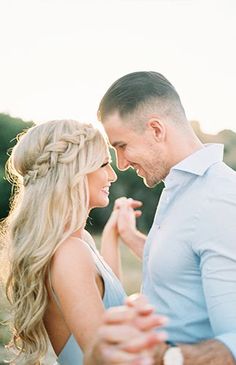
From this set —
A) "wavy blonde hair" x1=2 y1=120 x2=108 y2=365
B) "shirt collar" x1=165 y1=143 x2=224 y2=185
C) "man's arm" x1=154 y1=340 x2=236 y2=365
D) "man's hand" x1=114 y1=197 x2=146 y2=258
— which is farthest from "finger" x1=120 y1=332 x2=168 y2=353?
"man's hand" x1=114 y1=197 x2=146 y2=258

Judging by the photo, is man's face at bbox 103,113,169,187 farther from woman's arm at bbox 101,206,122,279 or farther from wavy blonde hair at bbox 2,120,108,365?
woman's arm at bbox 101,206,122,279

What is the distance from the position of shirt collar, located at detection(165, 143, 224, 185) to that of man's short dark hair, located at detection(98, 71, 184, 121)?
0.34 meters

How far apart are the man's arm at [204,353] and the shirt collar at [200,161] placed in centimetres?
68

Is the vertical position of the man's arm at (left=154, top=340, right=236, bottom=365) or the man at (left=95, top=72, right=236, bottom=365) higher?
the man at (left=95, top=72, right=236, bottom=365)

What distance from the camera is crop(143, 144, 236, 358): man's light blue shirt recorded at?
7.14 feet

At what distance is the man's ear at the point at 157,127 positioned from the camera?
Answer: 2789 millimetres

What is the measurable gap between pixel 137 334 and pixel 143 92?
171 centimetres

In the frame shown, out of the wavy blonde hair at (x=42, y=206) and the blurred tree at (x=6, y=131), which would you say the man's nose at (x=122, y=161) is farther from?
the blurred tree at (x=6, y=131)

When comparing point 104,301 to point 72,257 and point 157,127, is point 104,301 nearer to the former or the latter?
point 72,257

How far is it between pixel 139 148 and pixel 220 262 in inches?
30.5

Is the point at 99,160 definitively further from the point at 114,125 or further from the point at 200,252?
the point at 200,252

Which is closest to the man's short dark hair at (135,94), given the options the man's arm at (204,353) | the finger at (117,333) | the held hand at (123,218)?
the held hand at (123,218)

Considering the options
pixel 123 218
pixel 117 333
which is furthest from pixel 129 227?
pixel 117 333

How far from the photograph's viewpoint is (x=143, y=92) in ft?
9.37
